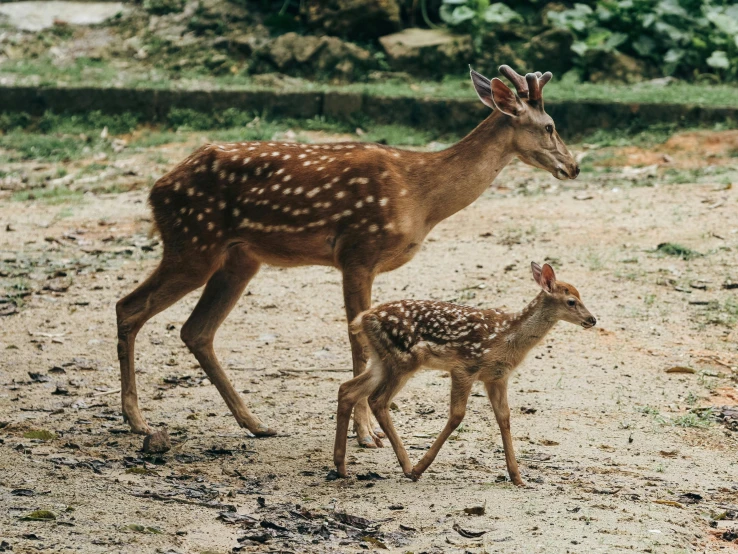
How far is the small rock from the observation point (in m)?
6.37

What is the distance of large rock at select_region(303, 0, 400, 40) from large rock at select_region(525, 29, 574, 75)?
80.8 inches

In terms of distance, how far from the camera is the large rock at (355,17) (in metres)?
16.2

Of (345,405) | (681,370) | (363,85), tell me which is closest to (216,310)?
(345,405)

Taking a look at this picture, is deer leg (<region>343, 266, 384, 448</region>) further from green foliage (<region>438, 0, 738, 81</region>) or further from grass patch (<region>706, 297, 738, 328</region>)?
green foliage (<region>438, 0, 738, 81</region>)

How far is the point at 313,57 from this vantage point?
16.1 m

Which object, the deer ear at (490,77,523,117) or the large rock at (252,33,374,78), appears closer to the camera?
the deer ear at (490,77,523,117)

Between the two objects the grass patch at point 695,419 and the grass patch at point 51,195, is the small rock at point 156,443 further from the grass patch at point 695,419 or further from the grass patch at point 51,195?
the grass patch at point 51,195

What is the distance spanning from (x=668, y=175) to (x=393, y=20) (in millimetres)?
5664

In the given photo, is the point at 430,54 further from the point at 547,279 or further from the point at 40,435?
the point at 40,435

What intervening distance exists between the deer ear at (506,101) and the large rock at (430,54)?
28.6ft

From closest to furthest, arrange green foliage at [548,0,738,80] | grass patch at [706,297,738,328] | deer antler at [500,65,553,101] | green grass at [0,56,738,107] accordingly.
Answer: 1. deer antler at [500,65,553,101]
2. grass patch at [706,297,738,328]
3. green grass at [0,56,738,107]
4. green foliage at [548,0,738,80]

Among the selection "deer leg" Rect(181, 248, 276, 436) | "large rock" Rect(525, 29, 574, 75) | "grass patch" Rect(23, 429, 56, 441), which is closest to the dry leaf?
"deer leg" Rect(181, 248, 276, 436)

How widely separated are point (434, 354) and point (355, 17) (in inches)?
428

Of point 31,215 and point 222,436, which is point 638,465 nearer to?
point 222,436
